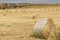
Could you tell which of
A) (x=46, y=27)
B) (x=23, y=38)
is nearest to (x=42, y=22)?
(x=46, y=27)

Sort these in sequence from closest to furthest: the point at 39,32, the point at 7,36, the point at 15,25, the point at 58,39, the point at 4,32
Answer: the point at 58,39
the point at 39,32
the point at 7,36
the point at 4,32
the point at 15,25

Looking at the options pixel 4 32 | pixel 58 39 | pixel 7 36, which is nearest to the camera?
pixel 58 39

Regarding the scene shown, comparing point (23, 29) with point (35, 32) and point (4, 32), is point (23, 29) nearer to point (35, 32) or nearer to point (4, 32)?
point (4, 32)

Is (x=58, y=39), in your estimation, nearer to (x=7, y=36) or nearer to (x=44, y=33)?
(x=44, y=33)

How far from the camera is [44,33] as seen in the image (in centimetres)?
1327

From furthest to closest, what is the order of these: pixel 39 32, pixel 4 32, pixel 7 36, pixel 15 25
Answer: pixel 15 25 < pixel 4 32 < pixel 7 36 < pixel 39 32

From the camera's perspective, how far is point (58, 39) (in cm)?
1243

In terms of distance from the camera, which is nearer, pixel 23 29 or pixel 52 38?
pixel 52 38

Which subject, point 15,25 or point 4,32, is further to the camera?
point 15,25

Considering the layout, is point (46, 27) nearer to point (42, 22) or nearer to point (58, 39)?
point (42, 22)

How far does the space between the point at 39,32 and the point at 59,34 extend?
0.92 metres

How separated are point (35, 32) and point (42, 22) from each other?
0.55 meters

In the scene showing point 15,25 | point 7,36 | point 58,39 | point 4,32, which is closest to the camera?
point 58,39

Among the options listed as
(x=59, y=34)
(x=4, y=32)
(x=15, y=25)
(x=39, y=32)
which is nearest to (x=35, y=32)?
(x=39, y=32)
